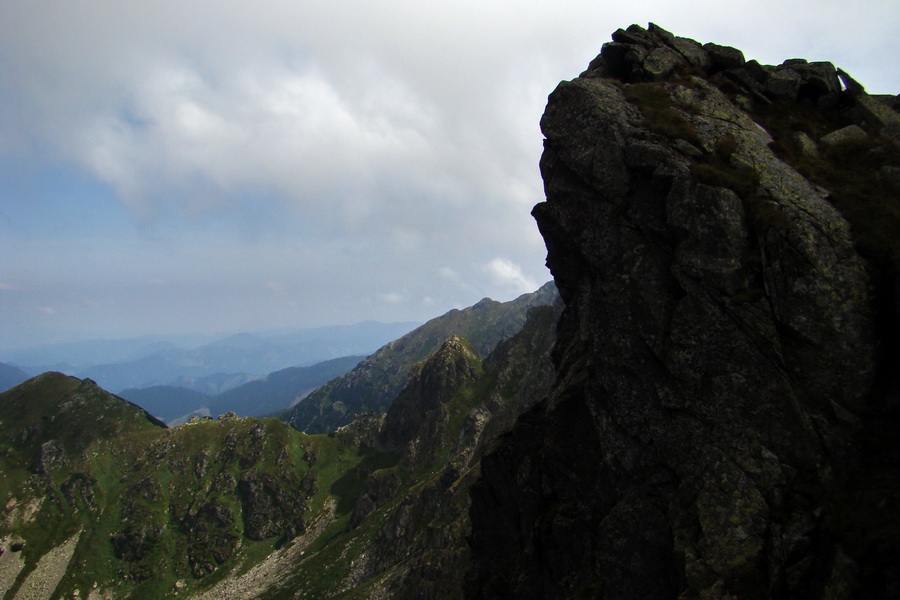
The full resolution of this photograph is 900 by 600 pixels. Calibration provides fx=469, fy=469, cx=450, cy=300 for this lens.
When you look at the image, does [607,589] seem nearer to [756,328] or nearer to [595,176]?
[756,328]

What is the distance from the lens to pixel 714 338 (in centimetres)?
2769

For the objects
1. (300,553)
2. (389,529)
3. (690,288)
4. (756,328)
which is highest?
(690,288)

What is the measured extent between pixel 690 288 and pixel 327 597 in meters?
146

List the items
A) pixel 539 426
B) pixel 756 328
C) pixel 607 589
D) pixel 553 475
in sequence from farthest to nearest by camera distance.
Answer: pixel 539 426, pixel 553 475, pixel 607 589, pixel 756 328

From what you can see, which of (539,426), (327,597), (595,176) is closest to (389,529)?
(327,597)

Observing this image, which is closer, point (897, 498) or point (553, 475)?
point (897, 498)

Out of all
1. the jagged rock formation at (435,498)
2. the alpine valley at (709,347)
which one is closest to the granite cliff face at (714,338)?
the alpine valley at (709,347)

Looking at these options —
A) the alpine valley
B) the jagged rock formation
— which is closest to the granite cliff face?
the alpine valley

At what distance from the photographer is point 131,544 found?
628ft

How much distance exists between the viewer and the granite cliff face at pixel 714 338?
75.2 ft

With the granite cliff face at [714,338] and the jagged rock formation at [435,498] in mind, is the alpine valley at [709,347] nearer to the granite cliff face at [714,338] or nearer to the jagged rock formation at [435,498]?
the granite cliff face at [714,338]

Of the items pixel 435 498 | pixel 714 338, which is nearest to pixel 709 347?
pixel 714 338

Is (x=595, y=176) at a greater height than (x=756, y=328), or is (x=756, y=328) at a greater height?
(x=595, y=176)

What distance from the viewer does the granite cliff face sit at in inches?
902
